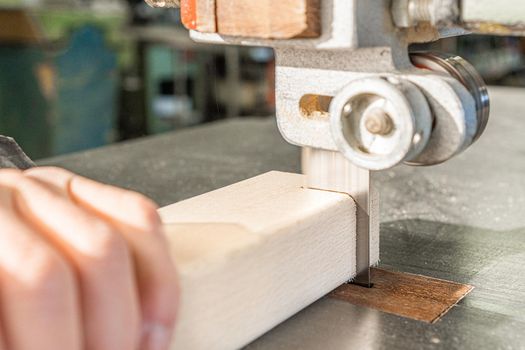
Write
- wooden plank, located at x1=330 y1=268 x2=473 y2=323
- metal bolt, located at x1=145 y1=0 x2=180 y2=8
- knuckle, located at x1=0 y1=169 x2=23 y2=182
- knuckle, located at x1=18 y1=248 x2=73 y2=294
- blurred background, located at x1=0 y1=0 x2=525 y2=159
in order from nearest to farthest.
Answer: knuckle, located at x1=18 y1=248 x2=73 y2=294 < knuckle, located at x1=0 y1=169 x2=23 y2=182 < wooden plank, located at x1=330 y1=268 x2=473 y2=323 < metal bolt, located at x1=145 y1=0 x2=180 y2=8 < blurred background, located at x1=0 y1=0 x2=525 y2=159

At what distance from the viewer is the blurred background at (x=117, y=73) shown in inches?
127

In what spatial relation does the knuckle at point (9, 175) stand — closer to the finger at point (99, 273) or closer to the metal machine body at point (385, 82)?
the finger at point (99, 273)

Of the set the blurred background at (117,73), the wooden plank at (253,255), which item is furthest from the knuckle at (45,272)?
the blurred background at (117,73)

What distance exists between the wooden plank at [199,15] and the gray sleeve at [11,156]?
0.23 m

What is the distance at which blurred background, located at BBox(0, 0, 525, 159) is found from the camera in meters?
3.22

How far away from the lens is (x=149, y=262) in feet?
1.70

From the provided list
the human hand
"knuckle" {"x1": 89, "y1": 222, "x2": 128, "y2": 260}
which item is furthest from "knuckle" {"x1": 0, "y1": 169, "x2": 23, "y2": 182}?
"knuckle" {"x1": 89, "y1": 222, "x2": 128, "y2": 260}

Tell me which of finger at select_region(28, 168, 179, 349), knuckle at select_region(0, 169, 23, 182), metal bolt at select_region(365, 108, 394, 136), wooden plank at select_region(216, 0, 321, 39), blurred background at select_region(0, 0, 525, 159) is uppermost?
wooden plank at select_region(216, 0, 321, 39)

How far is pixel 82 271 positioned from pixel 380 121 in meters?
0.30

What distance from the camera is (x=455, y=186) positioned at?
125 cm

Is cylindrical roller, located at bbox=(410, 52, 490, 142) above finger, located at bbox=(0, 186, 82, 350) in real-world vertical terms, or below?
above

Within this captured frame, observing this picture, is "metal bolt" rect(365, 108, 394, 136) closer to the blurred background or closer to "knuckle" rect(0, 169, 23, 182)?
"knuckle" rect(0, 169, 23, 182)

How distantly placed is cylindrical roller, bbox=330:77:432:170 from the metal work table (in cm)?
16

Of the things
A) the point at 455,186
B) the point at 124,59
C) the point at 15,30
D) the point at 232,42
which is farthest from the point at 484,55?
the point at 232,42
